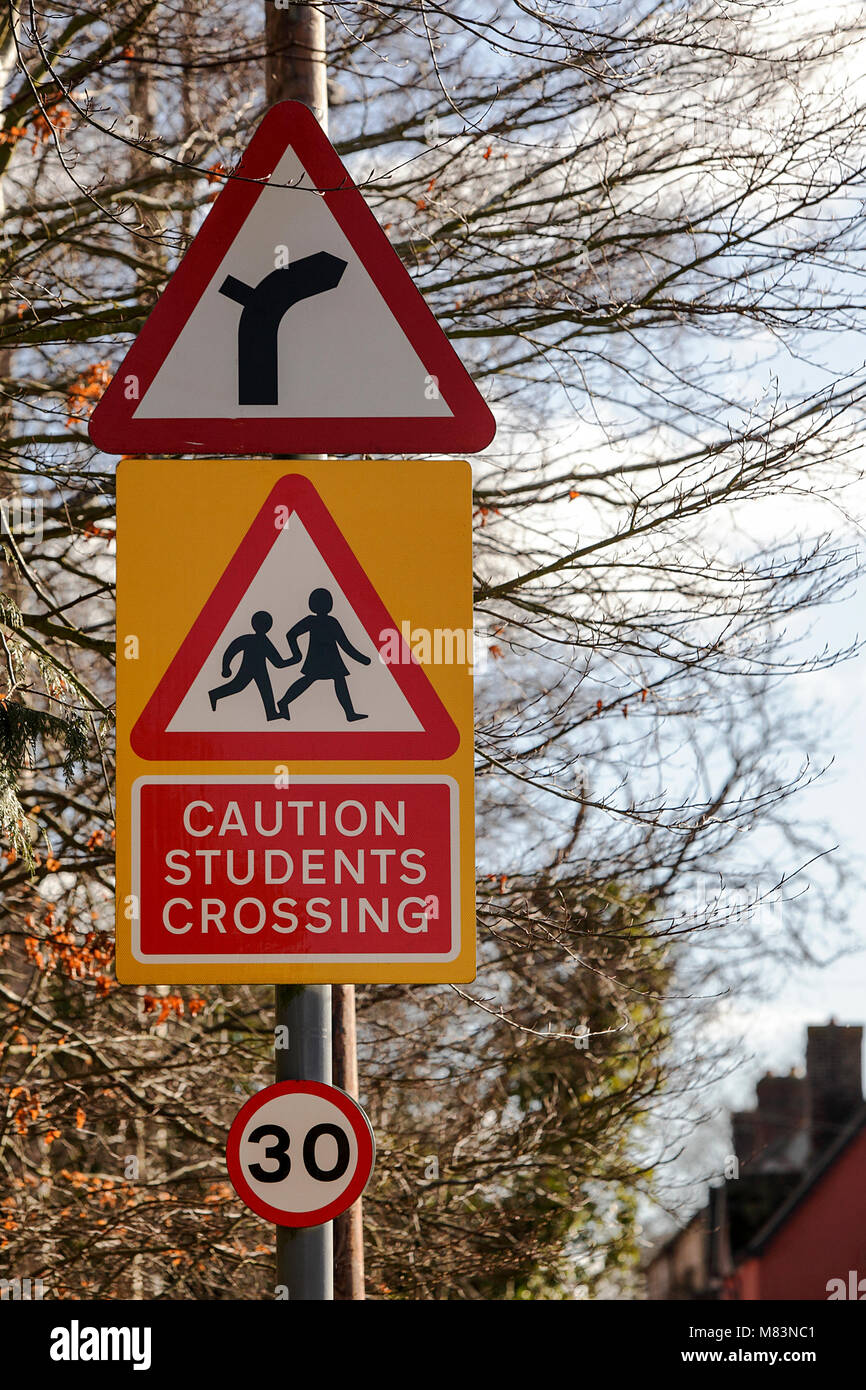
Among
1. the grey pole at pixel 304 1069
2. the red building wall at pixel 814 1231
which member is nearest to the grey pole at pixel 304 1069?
the grey pole at pixel 304 1069

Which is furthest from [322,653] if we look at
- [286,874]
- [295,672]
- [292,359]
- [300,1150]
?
[300,1150]

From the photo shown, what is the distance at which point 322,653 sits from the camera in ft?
7.91

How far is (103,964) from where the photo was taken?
7.53 m

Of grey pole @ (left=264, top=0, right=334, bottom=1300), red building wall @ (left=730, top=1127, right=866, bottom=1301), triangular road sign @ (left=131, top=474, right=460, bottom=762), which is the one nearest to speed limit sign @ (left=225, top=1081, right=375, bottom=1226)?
grey pole @ (left=264, top=0, right=334, bottom=1300)

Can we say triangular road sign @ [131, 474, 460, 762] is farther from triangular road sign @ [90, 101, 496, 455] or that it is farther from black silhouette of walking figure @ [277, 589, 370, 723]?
triangular road sign @ [90, 101, 496, 455]

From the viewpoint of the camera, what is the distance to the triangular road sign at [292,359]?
99.9 inches

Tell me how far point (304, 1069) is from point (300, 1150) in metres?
0.15

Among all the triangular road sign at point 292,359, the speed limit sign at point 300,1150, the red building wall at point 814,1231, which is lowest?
the red building wall at point 814,1231

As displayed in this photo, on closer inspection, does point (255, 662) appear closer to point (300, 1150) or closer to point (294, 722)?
point (294, 722)

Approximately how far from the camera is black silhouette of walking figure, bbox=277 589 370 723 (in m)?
2.40

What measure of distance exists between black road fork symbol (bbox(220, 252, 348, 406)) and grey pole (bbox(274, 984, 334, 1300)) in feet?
3.53

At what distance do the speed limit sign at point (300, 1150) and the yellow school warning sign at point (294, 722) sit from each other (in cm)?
22

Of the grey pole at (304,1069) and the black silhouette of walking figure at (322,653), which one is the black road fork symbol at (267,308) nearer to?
the black silhouette of walking figure at (322,653)
